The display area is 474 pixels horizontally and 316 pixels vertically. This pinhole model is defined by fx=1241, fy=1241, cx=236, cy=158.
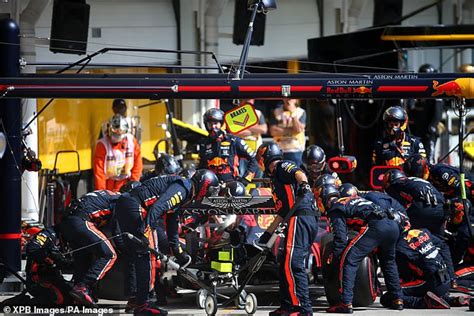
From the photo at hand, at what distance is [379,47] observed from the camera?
1878 centimetres

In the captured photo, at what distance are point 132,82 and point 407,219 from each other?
3.09 meters

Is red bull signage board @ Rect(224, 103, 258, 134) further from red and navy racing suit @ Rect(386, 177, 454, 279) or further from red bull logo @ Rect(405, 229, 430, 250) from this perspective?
red bull logo @ Rect(405, 229, 430, 250)

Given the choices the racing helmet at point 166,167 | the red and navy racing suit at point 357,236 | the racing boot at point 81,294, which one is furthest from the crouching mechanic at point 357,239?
the racing boot at point 81,294

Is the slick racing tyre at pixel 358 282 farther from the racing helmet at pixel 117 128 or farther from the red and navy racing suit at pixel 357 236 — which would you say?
the racing helmet at pixel 117 128

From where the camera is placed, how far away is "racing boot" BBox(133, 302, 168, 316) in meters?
11.8

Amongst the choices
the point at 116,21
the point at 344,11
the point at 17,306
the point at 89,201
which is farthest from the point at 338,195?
the point at 344,11

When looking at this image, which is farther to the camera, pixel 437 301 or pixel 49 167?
pixel 49 167

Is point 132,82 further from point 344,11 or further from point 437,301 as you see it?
point 344,11

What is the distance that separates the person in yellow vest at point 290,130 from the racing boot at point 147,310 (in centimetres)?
611

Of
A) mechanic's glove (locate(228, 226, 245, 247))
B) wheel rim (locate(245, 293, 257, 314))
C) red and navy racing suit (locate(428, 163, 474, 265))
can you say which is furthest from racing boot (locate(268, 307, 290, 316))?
red and navy racing suit (locate(428, 163, 474, 265))

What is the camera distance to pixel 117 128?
16844 millimetres

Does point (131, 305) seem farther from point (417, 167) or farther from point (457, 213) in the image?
point (457, 213)

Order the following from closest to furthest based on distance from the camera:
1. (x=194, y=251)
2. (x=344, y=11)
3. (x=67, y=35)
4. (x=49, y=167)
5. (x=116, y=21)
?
1. (x=194, y=251)
2. (x=67, y=35)
3. (x=49, y=167)
4. (x=116, y=21)
5. (x=344, y=11)

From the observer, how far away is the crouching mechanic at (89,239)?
1211 cm
